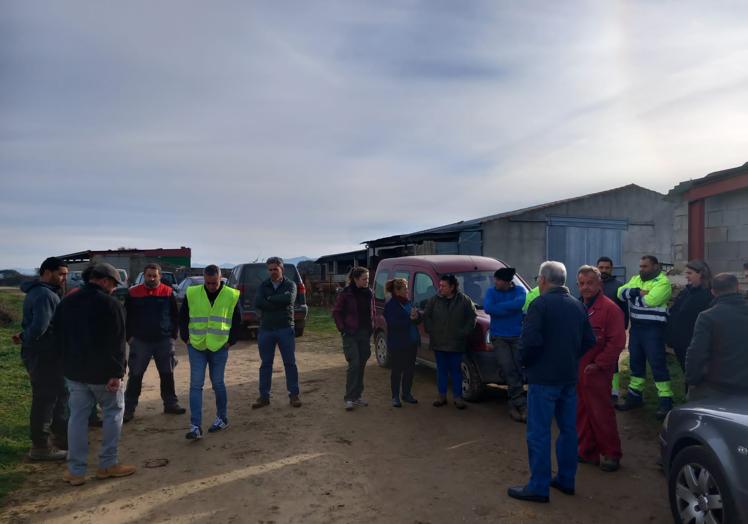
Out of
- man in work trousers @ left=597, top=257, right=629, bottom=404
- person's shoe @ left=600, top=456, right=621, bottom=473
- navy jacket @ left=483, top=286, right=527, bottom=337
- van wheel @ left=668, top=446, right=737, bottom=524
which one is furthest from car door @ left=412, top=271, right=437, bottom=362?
van wheel @ left=668, top=446, right=737, bottom=524

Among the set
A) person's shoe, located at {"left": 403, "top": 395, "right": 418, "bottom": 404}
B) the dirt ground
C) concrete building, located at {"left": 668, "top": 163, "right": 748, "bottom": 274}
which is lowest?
the dirt ground

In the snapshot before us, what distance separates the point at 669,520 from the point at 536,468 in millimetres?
946

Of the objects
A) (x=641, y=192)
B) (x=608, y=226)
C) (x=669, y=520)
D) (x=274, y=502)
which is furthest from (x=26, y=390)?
(x=641, y=192)

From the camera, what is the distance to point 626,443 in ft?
18.0

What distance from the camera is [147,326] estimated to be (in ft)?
20.6

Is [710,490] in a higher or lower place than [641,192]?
lower

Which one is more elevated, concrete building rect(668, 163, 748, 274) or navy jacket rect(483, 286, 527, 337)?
concrete building rect(668, 163, 748, 274)

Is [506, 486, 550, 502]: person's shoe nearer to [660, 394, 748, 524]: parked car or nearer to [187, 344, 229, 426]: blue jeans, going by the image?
[660, 394, 748, 524]: parked car

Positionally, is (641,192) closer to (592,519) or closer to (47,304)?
(592,519)

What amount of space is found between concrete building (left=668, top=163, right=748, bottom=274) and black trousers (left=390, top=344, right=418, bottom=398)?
4484 mm

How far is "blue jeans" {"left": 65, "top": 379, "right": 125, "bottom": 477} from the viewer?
446cm

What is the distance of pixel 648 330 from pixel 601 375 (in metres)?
1.89

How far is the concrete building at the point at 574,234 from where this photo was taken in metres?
18.0

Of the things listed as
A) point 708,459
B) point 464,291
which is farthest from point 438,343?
point 708,459
